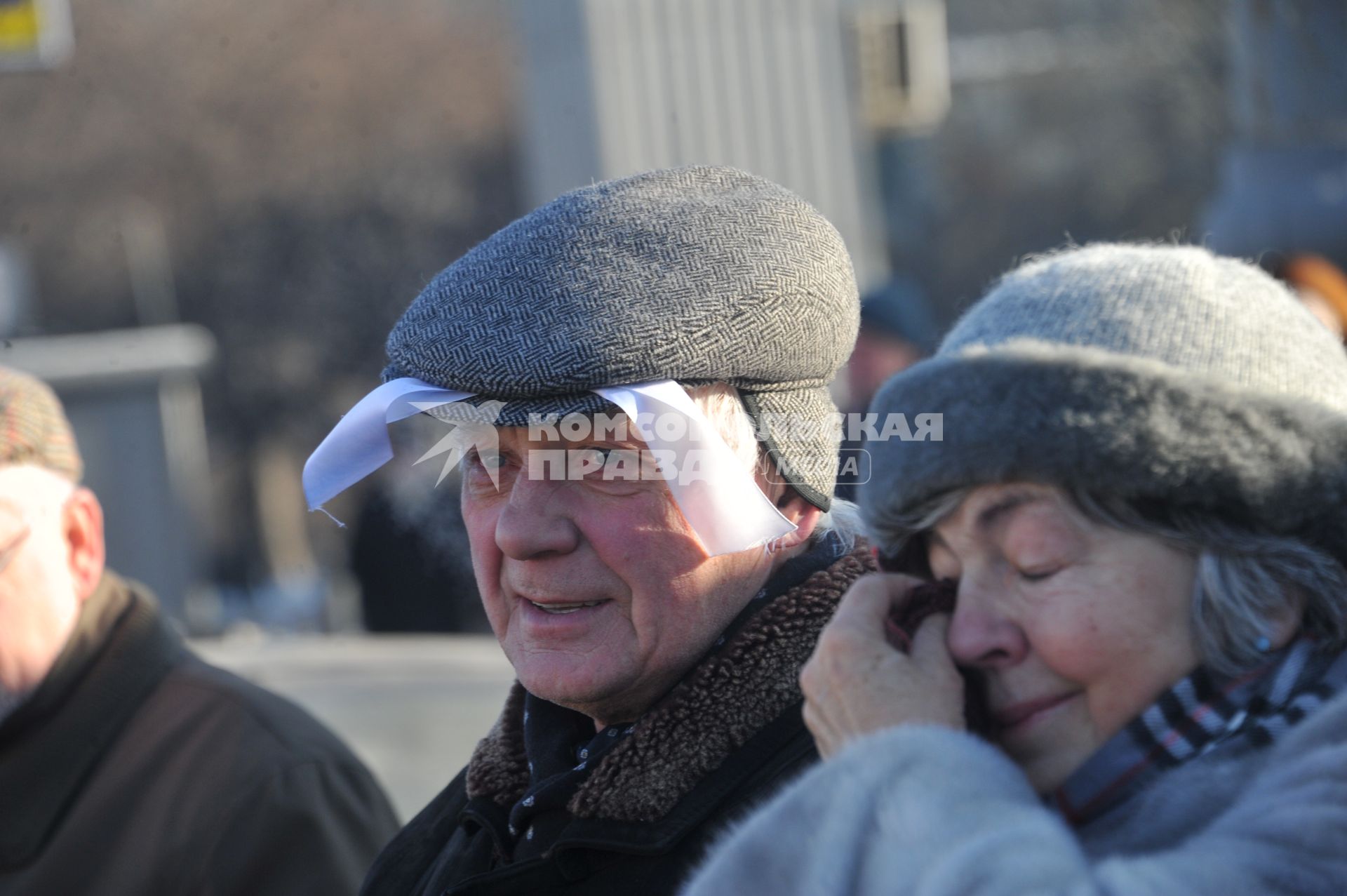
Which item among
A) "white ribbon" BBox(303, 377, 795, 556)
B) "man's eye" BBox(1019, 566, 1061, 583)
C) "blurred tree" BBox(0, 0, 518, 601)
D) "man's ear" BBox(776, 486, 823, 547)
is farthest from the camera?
"blurred tree" BBox(0, 0, 518, 601)

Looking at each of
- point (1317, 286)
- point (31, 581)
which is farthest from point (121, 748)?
point (1317, 286)

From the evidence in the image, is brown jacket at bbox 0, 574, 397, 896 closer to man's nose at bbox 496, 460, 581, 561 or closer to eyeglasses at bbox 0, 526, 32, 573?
eyeglasses at bbox 0, 526, 32, 573

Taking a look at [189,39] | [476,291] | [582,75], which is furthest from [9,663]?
[189,39]

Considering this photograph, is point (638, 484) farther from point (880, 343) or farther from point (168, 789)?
point (880, 343)

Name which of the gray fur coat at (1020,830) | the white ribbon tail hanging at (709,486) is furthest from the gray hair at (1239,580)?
the white ribbon tail hanging at (709,486)

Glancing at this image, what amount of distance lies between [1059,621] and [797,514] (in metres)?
0.75

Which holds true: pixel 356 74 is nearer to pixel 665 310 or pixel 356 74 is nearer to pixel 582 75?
pixel 582 75

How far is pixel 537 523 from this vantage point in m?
2.01

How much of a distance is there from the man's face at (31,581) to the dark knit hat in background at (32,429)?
0.03 meters

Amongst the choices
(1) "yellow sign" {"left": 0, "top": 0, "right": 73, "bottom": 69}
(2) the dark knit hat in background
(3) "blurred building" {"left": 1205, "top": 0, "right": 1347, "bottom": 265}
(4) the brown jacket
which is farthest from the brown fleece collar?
(1) "yellow sign" {"left": 0, "top": 0, "right": 73, "bottom": 69}

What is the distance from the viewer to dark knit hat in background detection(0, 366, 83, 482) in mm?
2850

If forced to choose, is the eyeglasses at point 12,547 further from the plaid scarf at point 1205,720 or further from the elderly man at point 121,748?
the plaid scarf at point 1205,720

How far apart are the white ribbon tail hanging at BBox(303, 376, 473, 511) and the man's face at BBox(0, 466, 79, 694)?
0.89 metres

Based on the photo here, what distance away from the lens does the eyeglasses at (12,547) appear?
2781 millimetres
